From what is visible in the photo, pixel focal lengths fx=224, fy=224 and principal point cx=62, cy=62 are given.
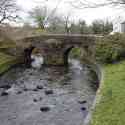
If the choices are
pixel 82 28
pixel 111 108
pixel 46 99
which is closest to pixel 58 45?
pixel 46 99

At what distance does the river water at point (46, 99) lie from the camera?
13727 millimetres

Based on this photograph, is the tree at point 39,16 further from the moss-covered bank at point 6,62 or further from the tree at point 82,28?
the moss-covered bank at point 6,62

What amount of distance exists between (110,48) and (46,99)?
13083mm

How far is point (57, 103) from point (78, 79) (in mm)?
9262

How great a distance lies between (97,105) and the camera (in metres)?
11.6

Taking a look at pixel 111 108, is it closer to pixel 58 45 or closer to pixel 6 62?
pixel 6 62

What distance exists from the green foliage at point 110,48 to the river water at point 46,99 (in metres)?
3.06

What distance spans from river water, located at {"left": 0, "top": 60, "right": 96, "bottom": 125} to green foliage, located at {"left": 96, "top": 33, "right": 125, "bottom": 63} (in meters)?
3.06

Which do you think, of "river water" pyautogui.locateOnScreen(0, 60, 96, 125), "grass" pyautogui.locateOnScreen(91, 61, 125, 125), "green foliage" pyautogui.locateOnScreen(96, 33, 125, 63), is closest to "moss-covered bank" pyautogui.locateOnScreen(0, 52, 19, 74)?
"river water" pyautogui.locateOnScreen(0, 60, 96, 125)

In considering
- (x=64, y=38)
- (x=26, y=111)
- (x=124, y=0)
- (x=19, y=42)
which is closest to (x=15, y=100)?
(x=26, y=111)

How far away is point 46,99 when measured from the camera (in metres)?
17.9

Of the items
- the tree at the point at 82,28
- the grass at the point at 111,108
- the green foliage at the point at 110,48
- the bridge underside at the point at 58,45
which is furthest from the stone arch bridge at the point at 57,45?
the grass at the point at 111,108

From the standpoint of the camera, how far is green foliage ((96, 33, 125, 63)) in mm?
26578

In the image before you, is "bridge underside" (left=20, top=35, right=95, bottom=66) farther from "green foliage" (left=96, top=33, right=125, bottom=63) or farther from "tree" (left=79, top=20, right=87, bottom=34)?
"tree" (left=79, top=20, right=87, bottom=34)
